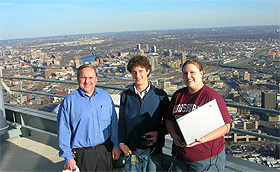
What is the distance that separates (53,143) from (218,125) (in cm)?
317

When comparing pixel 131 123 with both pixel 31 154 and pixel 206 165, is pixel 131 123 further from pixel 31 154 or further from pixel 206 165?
pixel 31 154

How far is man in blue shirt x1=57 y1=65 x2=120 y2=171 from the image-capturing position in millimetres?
2225

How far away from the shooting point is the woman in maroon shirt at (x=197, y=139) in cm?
189

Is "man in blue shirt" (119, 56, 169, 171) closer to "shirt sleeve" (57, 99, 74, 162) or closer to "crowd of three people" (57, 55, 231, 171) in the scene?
"crowd of three people" (57, 55, 231, 171)

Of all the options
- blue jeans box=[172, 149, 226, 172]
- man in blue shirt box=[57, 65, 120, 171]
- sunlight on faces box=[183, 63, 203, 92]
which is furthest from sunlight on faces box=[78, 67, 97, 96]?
blue jeans box=[172, 149, 226, 172]

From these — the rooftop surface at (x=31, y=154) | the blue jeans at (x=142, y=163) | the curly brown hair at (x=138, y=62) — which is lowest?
the rooftop surface at (x=31, y=154)

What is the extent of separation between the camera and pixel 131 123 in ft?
7.14

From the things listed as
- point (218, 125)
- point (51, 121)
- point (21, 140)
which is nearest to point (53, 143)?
point (51, 121)

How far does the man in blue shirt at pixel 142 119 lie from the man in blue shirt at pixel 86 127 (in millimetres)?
213

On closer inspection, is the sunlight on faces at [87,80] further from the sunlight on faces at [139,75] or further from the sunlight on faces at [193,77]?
the sunlight on faces at [193,77]

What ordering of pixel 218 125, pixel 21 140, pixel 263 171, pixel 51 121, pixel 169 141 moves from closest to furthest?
pixel 218 125 → pixel 263 171 → pixel 169 141 → pixel 51 121 → pixel 21 140

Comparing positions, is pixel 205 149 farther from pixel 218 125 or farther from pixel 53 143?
Result: pixel 53 143

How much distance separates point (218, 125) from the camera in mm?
1856

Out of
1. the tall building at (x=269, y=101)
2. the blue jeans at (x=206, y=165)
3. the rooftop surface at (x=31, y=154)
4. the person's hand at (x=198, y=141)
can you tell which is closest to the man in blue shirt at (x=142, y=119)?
the blue jeans at (x=206, y=165)
